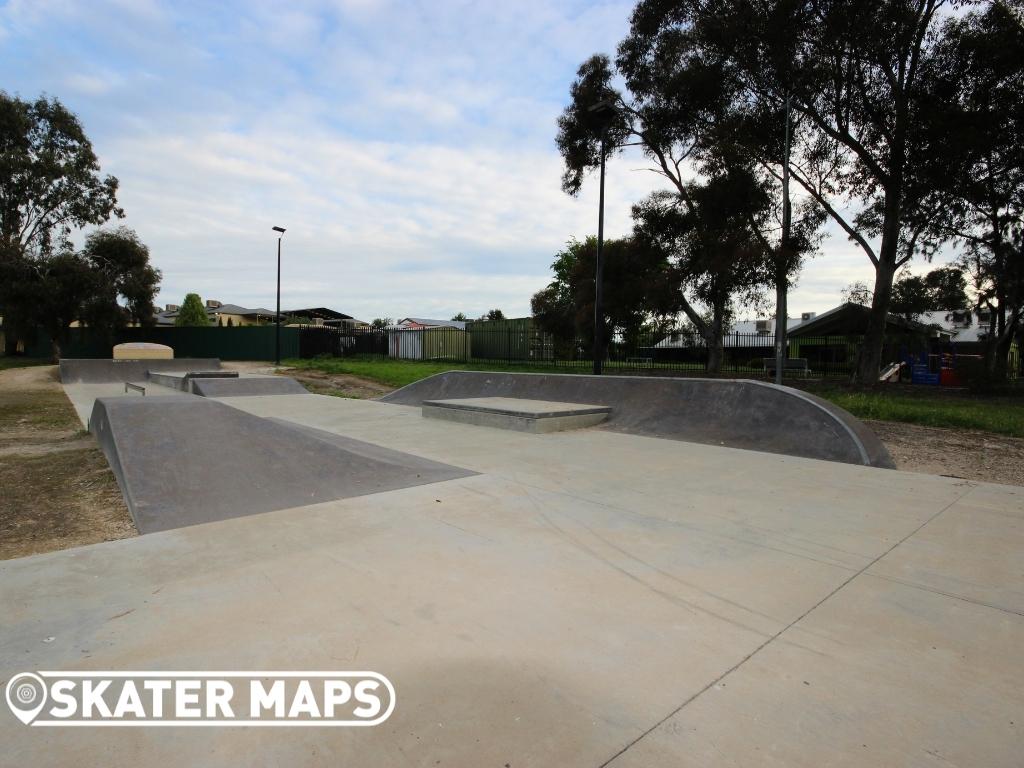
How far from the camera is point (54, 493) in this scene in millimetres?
4984

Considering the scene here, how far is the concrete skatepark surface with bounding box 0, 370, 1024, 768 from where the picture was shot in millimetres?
1861

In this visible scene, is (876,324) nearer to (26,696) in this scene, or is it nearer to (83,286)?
(26,696)

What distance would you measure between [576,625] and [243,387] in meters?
15.5

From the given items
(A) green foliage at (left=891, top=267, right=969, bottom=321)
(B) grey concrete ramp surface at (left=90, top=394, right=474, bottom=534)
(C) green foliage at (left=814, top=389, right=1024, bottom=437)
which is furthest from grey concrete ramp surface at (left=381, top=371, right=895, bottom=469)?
(A) green foliage at (left=891, top=267, right=969, bottom=321)

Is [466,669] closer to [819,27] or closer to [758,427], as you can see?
[758,427]

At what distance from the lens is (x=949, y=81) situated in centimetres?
1532

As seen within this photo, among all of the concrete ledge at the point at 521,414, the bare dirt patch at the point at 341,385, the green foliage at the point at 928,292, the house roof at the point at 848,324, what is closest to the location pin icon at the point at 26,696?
the concrete ledge at the point at 521,414

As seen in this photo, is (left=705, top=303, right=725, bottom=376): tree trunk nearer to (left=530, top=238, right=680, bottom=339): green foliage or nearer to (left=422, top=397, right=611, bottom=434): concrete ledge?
(left=530, top=238, right=680, bottom=339): green foliage

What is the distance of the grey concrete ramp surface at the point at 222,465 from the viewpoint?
179 inches

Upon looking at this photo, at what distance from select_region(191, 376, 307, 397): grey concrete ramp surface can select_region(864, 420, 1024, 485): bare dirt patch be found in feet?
47.3

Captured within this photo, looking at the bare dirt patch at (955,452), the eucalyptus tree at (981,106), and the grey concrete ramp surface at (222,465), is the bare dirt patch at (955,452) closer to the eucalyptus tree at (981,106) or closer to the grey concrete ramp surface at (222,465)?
the grey concrete ramp surface at (222,465)

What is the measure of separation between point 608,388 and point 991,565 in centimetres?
752

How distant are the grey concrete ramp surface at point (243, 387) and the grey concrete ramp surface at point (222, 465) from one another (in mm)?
9009

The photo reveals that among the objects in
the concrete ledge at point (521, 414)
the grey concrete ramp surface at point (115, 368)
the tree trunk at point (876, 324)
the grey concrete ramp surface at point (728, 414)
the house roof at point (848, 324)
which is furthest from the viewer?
the house roof at point (848, 324)
